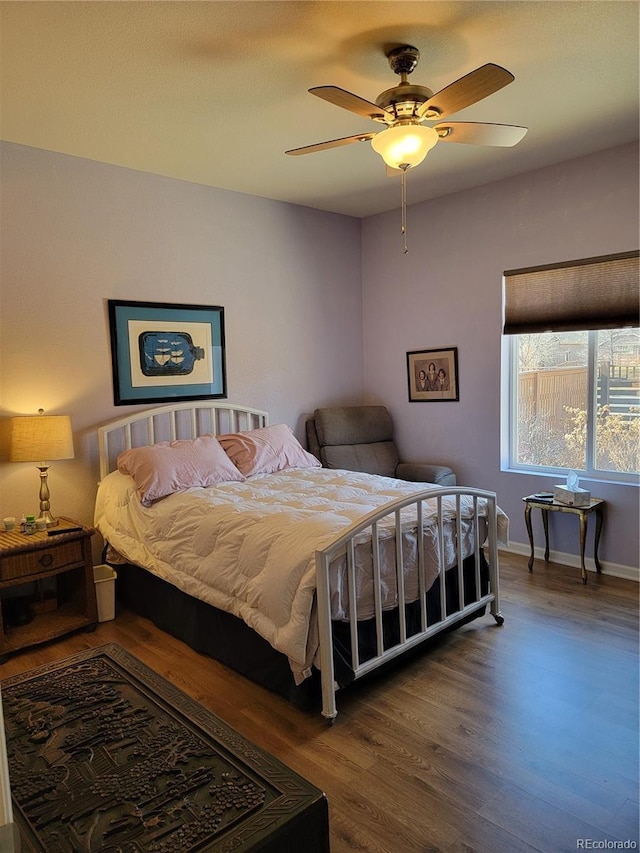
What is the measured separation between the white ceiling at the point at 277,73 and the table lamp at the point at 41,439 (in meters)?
1.59

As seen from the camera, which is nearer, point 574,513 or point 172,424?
point 574,513

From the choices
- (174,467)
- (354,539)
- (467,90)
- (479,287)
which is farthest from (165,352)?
(467,90)

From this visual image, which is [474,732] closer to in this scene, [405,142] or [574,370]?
[405,142]

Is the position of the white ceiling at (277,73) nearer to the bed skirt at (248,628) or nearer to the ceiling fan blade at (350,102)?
the ceiling fan blade at (350,102)

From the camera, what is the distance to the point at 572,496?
376cm

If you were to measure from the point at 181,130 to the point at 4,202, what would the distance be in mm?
1102

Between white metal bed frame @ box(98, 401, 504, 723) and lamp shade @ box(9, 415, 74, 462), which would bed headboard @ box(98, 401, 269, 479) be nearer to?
white metal bed frame @ box(98, 401, 504, 723)

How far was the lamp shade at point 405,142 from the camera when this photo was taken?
2258 mm

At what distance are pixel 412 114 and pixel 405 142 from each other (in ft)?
0.62

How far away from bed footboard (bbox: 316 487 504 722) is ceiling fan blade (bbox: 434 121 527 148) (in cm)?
160

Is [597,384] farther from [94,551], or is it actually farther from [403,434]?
[94,551]

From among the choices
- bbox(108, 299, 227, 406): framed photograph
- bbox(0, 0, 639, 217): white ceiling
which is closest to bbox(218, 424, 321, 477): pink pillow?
bbox(108, 299, 227, 406): framed photograph

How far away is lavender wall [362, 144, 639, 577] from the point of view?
373 cm

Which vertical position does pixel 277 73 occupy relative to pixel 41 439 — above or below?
above
